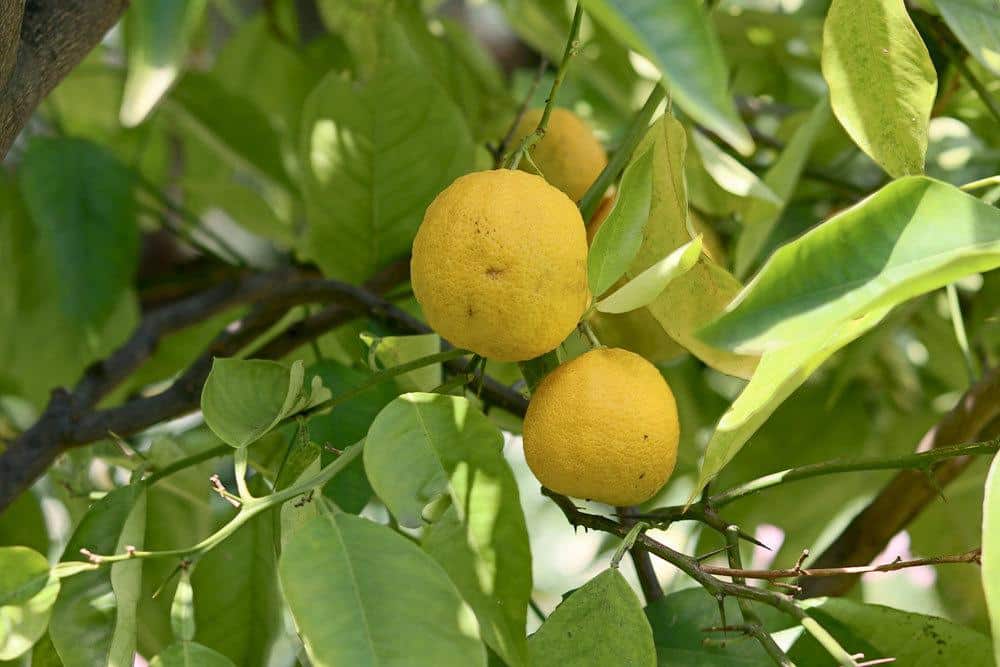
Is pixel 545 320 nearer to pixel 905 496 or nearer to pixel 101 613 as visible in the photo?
pixel 101 613

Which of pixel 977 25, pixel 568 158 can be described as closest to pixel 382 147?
pixel 568 158

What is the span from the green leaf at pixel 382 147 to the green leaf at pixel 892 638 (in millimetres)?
335

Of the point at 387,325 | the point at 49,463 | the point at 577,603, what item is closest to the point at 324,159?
the point at 387,325

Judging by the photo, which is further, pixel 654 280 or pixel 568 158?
pixel 568 158

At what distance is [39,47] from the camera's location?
0.46 metres

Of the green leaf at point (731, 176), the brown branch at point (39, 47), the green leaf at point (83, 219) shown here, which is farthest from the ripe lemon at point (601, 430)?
the green leaf at point (83, 219)

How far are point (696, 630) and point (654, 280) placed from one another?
0.56 feet

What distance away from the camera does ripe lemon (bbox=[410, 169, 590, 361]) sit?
410mm

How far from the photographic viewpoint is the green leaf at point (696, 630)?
447 mm

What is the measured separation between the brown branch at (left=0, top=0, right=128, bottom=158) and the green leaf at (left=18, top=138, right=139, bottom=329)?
0.33 m

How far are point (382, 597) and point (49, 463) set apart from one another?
1.16 ft

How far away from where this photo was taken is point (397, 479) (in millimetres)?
378

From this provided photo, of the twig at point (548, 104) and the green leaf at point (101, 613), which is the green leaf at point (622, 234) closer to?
the twig at point (548, 104)

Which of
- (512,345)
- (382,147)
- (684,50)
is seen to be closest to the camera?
(684,50)
